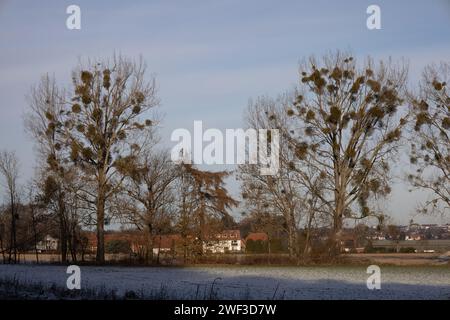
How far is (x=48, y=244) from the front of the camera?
42094 millimetres

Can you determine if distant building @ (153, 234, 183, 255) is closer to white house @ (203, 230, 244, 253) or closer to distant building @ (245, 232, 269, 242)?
white house @ (203, 230, 244, 253)

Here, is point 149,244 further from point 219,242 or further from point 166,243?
point 219,242

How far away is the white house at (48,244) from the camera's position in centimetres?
3962

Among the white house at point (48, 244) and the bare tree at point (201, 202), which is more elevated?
the bare tree at point (201, 202)

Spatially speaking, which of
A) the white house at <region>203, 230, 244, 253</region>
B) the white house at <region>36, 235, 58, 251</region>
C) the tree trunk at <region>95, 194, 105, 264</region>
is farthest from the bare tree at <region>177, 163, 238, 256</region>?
the white house at <region>36, 235, 58, 251</region>

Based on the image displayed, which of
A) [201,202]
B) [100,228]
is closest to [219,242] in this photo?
[201,202]

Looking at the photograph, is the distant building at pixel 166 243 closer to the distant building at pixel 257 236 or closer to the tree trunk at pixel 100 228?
the tree trunk at pixel 100 228

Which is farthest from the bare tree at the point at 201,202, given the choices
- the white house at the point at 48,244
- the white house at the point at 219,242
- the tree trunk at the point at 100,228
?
the white house at the point at 48,244

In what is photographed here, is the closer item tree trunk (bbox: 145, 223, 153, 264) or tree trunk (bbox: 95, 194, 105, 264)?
tree trunk (bbox: 95, 194, 105, 264)

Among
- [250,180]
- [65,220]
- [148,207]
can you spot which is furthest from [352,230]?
[65,220]

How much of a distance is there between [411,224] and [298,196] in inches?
236

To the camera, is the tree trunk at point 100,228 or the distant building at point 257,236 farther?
the distant building at point 257,236

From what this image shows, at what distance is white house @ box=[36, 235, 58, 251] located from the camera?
39.6 meters
